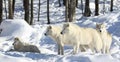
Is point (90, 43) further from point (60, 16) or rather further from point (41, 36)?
point (60, 16)

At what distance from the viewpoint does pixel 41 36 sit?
22.8 metres

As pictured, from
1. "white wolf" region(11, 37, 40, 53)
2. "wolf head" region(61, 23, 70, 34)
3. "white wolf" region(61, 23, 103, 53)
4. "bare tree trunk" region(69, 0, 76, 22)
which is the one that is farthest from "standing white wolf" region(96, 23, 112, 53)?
"bare tree trunk" region(69, 0, 76, 22)

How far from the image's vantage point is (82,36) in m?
12.9

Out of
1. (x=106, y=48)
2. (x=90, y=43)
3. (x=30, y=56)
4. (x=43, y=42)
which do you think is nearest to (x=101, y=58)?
(x=30, y=56)

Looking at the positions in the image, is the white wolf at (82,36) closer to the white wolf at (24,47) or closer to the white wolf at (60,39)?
the white wolf at (60,39)

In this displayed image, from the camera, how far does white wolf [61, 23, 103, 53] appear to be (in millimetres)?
12534

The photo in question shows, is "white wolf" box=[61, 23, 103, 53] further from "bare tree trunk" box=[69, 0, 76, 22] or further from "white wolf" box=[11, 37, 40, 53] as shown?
"bare tree trunk" box=[69, 0, 76, 22]

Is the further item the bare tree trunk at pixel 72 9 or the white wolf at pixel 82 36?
the bare tree trunk at pixel 72 9

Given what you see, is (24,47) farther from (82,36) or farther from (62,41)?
(82,36)

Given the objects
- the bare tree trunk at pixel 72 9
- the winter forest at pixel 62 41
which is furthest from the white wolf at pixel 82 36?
the bare tree trunk at pixel 72 9

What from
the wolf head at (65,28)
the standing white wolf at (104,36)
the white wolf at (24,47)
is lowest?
the white wolf at (24,47)

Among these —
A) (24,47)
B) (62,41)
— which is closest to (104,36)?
(62,41)

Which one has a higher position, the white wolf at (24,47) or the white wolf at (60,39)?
the white wolf at (60,39)

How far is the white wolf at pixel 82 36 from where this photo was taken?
12.5 m
